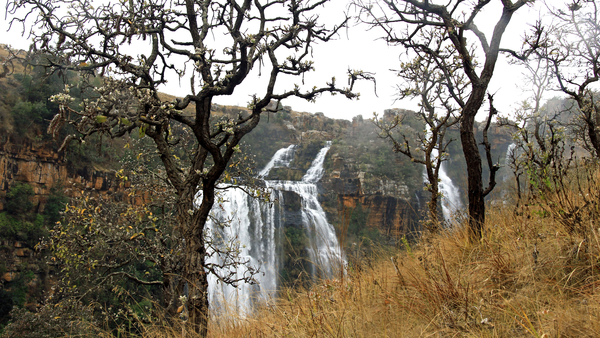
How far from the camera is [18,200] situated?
61.7 ft

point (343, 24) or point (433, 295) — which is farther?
point (343, 24)

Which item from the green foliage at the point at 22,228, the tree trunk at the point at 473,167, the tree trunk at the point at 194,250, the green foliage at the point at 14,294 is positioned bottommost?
the green foliage at the point at 14,294

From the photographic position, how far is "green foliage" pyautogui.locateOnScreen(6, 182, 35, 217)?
737 inches

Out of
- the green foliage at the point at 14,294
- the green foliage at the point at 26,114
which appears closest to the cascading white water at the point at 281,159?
the green foliage at the point at 26,114

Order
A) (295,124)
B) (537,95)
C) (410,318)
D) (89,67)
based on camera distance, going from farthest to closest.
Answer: (295,124), (537,95), (89,67), (410,318)

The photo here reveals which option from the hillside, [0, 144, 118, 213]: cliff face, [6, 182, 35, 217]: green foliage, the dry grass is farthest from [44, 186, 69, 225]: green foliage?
the dry grass

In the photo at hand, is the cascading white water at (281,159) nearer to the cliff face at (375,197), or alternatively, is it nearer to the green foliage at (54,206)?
the cliff face at (375,197)

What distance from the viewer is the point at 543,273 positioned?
219cm

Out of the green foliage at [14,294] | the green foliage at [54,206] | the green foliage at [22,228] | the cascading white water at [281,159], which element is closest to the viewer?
the green foliage at [14,294]

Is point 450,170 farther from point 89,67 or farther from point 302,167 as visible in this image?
point 89,67

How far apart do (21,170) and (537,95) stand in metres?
27.5

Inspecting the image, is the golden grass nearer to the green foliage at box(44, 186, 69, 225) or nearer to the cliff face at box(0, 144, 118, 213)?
the cliff face at box(0, 144, 118, 213)

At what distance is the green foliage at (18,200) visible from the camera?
18719mm

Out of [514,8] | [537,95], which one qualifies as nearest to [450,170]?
[537,95]
